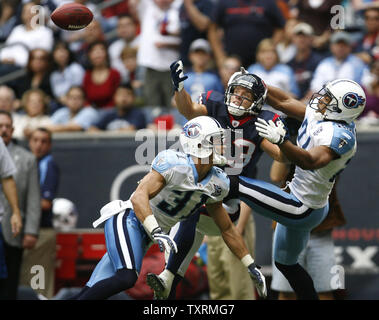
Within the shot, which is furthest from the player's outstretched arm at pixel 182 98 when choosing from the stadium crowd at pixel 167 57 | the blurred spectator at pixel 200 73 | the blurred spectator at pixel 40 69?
the blurred spectator at pixel 40 69

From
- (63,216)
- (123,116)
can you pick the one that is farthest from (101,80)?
(63,216)

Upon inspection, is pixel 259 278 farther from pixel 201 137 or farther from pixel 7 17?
pixel 7 17

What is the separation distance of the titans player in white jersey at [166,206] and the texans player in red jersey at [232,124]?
0.35m

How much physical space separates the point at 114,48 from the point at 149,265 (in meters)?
3.82

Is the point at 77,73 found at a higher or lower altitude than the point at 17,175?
higher

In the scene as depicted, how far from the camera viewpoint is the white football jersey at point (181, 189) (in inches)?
253

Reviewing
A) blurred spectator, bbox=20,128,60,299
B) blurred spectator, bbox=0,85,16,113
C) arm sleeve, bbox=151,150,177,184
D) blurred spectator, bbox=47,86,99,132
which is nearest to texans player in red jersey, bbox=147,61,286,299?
arm sleeve, bbox=151,150,177,184

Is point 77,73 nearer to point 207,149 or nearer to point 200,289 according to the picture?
point 200,289

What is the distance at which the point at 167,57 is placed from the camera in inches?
431

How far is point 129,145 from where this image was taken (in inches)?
388

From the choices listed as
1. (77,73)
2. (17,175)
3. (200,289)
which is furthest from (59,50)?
(200,289)

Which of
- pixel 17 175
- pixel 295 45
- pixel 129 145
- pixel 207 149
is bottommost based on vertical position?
pixel 207 149

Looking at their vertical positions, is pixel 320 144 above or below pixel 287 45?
below

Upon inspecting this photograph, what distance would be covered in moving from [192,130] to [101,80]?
4503 millimetres
